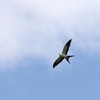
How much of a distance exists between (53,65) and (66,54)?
4055 mm

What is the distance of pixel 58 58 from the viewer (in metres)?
127

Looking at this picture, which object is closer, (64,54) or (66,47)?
(66,47)

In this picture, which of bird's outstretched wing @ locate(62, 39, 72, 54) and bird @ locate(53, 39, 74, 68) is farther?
bird @ locate(53, 39, 74, 68)

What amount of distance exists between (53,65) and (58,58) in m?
1.86

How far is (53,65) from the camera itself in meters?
128

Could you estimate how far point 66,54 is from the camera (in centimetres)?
12525

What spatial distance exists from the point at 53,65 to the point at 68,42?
6.21 m

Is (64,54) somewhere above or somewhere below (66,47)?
below

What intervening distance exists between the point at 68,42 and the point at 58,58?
4.36 m

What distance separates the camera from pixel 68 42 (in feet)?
407

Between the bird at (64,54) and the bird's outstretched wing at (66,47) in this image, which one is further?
the bird at (64,54)
